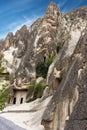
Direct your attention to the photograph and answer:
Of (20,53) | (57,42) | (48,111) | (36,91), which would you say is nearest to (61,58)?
(36,91)

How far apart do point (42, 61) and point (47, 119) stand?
108ft

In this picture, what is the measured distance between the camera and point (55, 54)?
57.7 metres

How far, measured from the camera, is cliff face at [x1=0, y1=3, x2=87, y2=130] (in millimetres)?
25444

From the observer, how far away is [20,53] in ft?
232

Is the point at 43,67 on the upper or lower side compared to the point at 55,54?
lower

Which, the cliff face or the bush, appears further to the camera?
the bush

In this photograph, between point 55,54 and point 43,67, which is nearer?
point 43,67

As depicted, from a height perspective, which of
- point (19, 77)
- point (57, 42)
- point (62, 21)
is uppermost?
point (62, 21)

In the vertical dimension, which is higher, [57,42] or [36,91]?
[57,42]

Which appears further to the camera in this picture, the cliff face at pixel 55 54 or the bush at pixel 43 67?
the bush at pixel 43 67

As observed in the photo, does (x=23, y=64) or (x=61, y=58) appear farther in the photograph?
(x=23, y=64)

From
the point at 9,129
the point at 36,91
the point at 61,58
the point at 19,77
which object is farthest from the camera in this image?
the point at 19,77

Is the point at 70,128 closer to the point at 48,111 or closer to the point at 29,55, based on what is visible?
the point at 48,111

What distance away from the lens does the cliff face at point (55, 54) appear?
2544 centimetres
